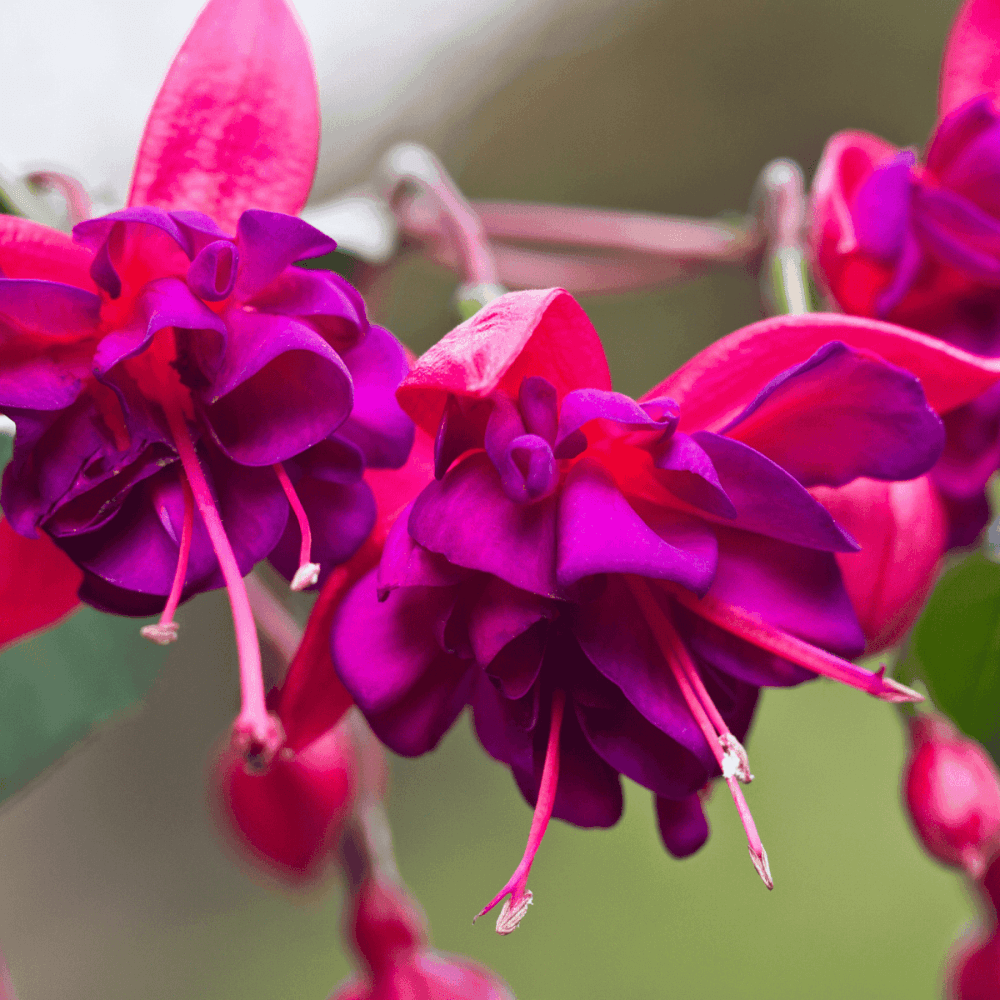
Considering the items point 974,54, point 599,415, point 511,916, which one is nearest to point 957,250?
point 974,54

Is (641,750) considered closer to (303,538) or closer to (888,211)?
(303,538)

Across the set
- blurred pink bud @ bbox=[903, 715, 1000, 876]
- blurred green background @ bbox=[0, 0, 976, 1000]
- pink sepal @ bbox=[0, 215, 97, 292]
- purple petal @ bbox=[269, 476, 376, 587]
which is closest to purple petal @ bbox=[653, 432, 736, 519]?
purple petal @ bbox=[269, 476, 376, 587]

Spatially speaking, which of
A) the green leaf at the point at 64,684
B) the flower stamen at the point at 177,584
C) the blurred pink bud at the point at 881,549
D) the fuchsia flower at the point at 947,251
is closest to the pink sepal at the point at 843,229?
the fuchsia flower at the point at 947,251

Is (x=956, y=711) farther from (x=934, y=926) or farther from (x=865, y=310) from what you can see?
(x=934, y=926)

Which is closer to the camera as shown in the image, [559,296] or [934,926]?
[559,296]

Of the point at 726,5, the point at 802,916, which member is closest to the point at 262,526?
the point at 802,916

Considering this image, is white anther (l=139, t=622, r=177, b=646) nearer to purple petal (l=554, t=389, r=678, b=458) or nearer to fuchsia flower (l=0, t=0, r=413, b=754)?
fuchsia flower (l=0, t=0, r=413, b=754)
